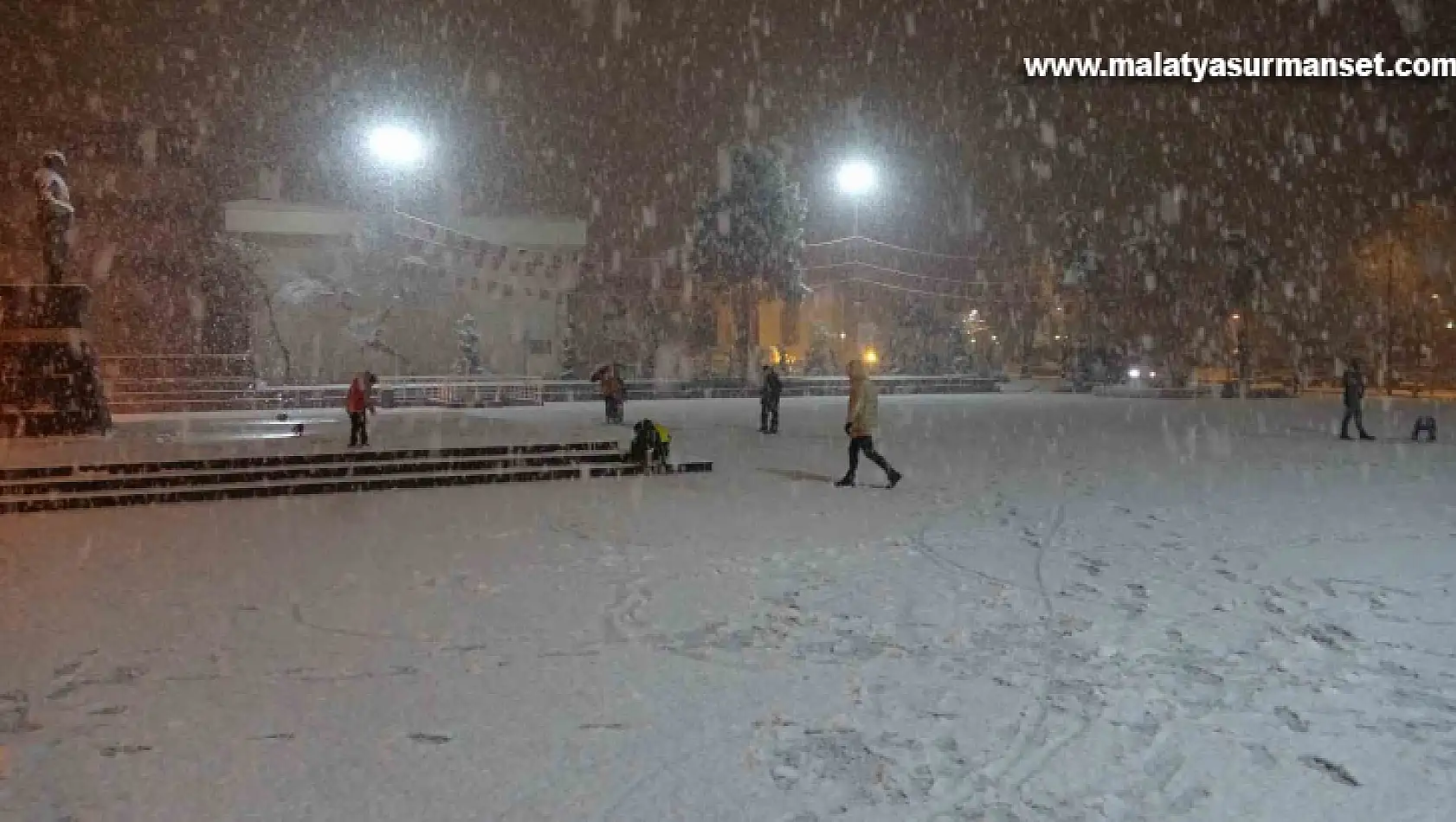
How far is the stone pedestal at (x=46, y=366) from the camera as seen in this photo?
59.2 feet

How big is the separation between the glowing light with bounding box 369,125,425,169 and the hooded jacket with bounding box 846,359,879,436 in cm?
3770

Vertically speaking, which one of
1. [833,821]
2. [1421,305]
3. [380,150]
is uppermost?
[380,150]

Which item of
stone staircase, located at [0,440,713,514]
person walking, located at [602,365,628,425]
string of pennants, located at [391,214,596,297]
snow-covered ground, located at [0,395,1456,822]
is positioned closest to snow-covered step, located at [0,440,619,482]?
stone staircase, located at [0,440,713,514]

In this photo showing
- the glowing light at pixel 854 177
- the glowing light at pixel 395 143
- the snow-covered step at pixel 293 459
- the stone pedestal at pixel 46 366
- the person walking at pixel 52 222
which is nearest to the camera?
the snow-covered step at pixel 293 459

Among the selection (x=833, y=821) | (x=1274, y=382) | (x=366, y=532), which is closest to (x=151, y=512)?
(x=366, y=532)

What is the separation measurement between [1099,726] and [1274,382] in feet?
166

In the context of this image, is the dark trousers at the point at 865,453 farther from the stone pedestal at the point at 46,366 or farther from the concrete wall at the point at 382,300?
the concrete wall at the point at 382,300

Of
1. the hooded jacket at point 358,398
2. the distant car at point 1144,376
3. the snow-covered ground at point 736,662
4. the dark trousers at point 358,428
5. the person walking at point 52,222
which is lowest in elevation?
the snow-covered ground at point 736,662

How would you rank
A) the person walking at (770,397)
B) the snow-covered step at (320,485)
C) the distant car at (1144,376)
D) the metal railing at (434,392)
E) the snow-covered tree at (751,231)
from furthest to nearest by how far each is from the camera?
1. the distant car at (1144,376)
2. the snow-covered tree at (751,231)
3. the metal railing at (434,392)
4. the person walking at (770,397)
5. the snow-covered step at (320,485)

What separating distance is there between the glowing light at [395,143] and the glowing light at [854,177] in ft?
65.1

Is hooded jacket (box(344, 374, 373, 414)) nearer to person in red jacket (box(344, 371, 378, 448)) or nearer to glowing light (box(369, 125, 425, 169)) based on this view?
person in red jacket (box(344, 371, 378, 448))

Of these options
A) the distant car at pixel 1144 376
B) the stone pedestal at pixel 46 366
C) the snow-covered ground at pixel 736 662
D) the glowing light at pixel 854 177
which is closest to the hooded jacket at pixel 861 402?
the snow-covered ground at pixel 736 662

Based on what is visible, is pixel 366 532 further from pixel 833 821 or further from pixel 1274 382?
pixel 1274 382

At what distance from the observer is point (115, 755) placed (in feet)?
14.1
